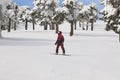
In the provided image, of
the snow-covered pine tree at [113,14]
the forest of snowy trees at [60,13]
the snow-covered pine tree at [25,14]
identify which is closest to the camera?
the snow-covered pine tree at [113,14]

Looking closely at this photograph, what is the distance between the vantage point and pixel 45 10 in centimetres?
8294

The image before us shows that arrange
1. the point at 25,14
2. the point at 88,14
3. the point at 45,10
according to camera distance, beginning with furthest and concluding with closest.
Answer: the point at 88,14 → the point at 25,14 → the point at 45,10

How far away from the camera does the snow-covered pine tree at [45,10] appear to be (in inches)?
3220

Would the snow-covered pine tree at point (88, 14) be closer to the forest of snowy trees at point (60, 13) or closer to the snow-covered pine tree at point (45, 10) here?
the forest of snowy trees at point (60, 13)

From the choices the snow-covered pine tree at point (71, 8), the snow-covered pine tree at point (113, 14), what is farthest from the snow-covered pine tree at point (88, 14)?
the snow-covered pine tree at point (113, 14)

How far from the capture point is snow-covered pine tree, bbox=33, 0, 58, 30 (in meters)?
81.8

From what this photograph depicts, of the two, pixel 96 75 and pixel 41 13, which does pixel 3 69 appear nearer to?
pixel 96 75

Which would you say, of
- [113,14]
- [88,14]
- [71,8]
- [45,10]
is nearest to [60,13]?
[71,8]

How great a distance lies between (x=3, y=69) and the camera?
1645 centimetres

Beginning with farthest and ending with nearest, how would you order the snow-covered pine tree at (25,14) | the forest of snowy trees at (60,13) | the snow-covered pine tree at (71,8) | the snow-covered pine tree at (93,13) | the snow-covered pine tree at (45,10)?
the snow-covered pine tree at (93,13) < the snow-covered pine tree at (25,14) < the snow-covered pine tree at (45,10) < the snow-covered pine tree at (71,8) < the forest of snowy trees at (60,13)

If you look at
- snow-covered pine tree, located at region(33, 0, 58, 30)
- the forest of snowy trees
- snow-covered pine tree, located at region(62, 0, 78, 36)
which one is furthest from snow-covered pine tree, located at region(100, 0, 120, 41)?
snow-covered pine tree, located at region(33, 0, 58, 30)

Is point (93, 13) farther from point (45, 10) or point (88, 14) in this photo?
point (45, 10)

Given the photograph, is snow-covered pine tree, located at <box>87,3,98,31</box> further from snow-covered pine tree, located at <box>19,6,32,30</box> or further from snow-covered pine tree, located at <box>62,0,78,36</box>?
snow-covered pine tree, located at <box>62,0,78,36</box>

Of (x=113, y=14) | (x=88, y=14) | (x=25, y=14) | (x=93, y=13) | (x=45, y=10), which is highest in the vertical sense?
(x=45, y=10)
